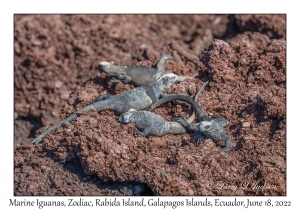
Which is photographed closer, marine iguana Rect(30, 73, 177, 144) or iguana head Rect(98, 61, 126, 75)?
marine iguana Rect(30, 73, 177, 144)

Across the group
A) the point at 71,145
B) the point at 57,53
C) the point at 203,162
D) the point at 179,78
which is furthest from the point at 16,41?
the point at 203,162

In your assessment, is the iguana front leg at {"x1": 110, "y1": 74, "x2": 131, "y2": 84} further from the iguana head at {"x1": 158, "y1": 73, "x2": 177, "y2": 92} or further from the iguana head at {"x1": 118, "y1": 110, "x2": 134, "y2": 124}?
the iguana head at {"x1": 118, "y1": 110, "x2": 134, "y2": 124}

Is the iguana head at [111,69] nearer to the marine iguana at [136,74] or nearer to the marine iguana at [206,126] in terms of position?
the marine iguana at [136,74]

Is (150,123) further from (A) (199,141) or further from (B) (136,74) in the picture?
(B) (136,74)

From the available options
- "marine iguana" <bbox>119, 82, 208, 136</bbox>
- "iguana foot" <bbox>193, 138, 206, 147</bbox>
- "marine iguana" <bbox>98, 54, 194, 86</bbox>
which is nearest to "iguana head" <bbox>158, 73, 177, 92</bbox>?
"marine iguana" <bbox>98, 54, 194, 86</bbox>

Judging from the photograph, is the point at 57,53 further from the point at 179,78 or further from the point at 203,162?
the point at 203,162

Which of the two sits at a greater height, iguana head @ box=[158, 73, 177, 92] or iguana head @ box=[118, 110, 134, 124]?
iguana head @ box=[158, 73, 177, 92]

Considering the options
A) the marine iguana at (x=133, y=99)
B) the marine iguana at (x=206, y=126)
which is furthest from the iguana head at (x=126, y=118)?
the marine iguana at (x=206, y=126)

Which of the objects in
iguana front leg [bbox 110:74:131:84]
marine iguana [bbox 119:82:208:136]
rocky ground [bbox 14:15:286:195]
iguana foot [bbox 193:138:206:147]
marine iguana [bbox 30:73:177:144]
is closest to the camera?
rocky ground [bbox 14:15:286:195]
